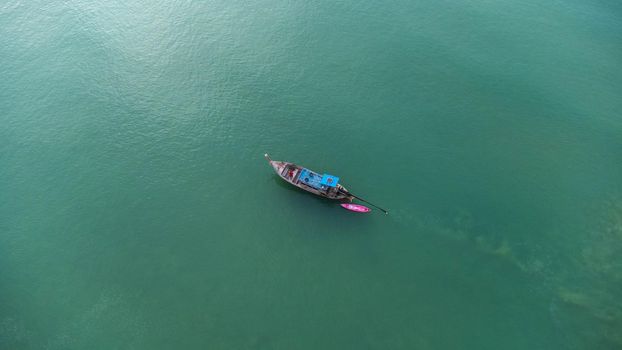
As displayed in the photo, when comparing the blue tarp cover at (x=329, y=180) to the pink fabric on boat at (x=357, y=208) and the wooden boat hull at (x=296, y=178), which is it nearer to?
the wooden boat hull at (x=296, y=178)

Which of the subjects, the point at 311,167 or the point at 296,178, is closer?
the point at 296,178

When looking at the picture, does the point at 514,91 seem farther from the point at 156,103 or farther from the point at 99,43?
the point at 99,43

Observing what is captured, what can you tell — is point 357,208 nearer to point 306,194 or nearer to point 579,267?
point 306,194

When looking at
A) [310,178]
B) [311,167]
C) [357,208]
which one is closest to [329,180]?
[310,178]

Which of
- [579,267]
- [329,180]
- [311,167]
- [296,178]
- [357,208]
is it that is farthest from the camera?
[311,167]

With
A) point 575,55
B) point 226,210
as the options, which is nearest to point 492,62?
point 575,55

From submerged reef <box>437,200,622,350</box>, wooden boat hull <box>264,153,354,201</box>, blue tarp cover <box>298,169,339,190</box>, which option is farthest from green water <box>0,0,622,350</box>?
blue tarp cover <box>298,169,339,190</box>

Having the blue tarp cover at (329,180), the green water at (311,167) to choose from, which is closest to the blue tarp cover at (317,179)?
the blue tarp cover at (329,180)
